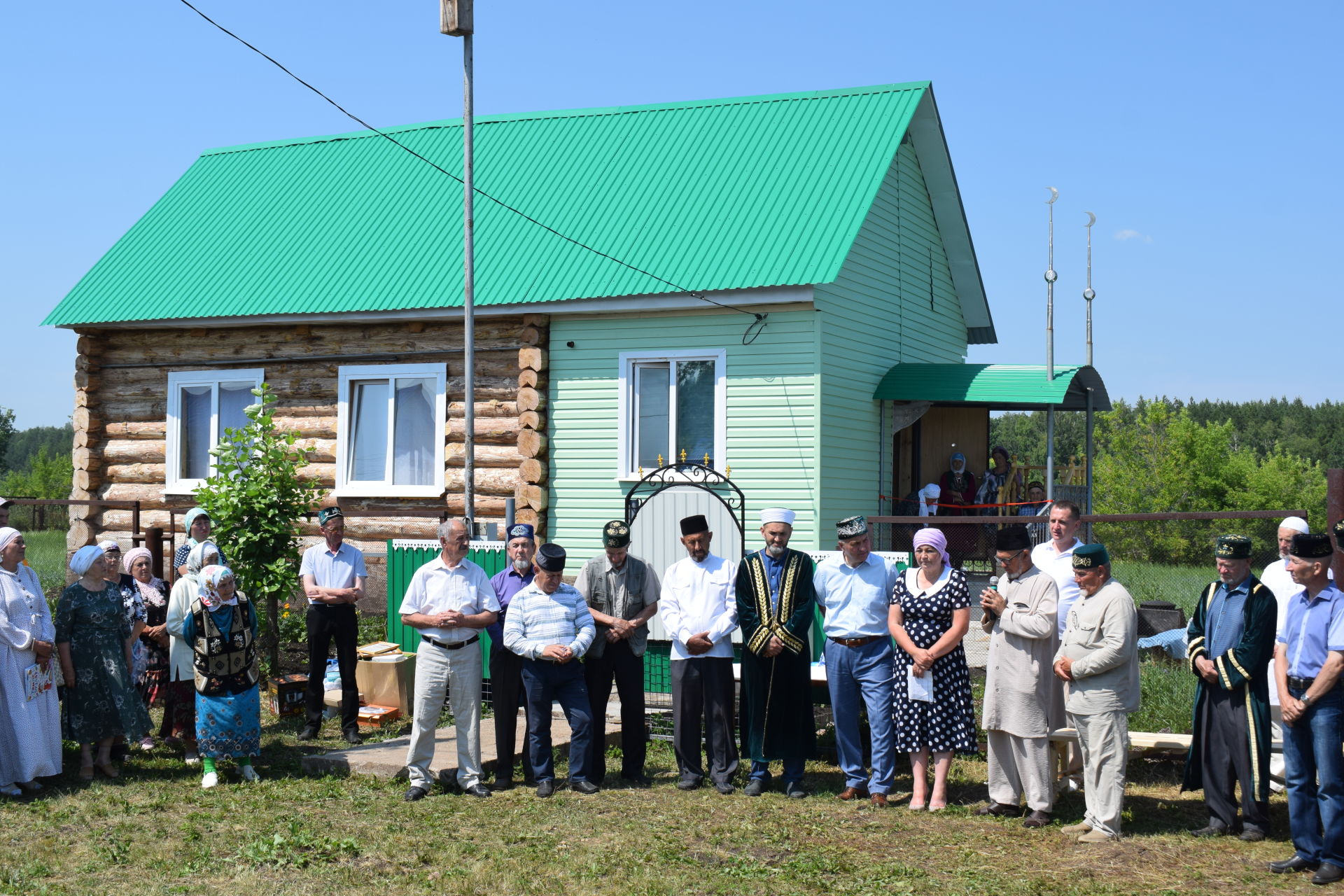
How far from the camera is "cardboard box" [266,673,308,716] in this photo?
11141 millimetres

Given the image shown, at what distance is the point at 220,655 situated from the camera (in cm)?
897

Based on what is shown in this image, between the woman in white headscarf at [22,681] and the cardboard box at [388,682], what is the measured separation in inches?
113

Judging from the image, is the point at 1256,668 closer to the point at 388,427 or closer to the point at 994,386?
the point at 994,386

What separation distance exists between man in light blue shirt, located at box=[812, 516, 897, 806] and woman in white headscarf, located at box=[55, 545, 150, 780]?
5094 millimetres

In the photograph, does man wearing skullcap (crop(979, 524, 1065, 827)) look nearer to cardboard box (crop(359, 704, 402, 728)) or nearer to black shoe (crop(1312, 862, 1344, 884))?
black shoe (crop(1312, 862, 1344, 884))

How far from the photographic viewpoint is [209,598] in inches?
356

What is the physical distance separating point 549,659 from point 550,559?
0.69 m

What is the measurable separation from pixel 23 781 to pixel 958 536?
9.82m

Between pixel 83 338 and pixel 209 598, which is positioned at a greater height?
pixel 83 338

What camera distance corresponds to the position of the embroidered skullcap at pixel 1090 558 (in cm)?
746

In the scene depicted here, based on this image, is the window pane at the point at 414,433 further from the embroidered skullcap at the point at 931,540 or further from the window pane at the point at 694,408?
the embroidered skullcap at the point at 931,540

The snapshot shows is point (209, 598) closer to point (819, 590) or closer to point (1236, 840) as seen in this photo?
point (819, 590)

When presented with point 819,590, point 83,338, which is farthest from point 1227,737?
point 83,338

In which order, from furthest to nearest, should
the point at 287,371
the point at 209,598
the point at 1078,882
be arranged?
the point at 287,371 < the point at 209,598 < the point at 1078,882
